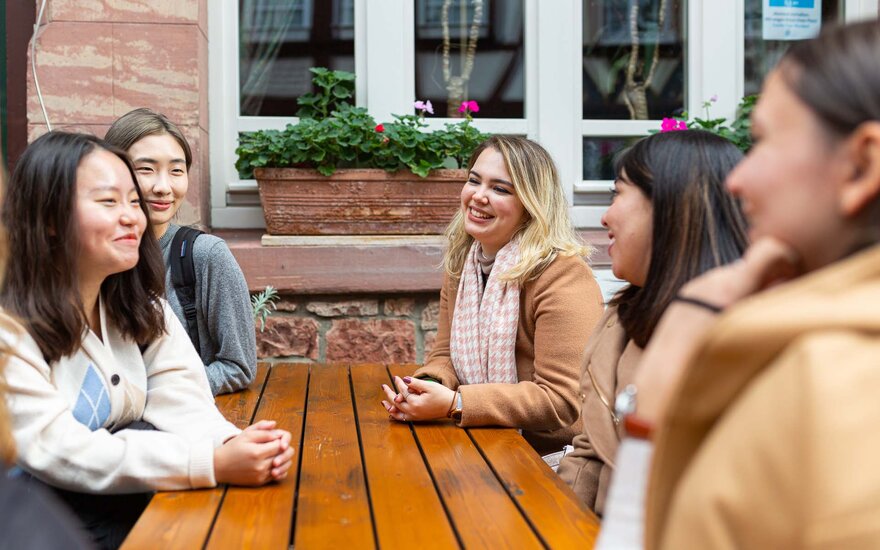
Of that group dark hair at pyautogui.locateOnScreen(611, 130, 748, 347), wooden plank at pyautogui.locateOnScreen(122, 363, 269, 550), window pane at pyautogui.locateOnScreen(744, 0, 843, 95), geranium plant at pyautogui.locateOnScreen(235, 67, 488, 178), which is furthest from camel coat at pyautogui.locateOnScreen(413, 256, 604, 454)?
window pane at pyautogui.locateOnScreen(744, 0, 843, 95)

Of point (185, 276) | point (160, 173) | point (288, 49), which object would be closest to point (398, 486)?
point (185, 276)

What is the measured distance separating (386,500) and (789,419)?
1.13 metres

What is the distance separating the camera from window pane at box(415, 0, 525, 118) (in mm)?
4832

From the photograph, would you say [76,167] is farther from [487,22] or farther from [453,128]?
[487,22]

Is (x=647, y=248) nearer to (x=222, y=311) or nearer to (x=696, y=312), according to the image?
(x=696, y=312)

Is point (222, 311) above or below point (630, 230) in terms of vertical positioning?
below

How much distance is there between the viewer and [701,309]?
3.38 ft

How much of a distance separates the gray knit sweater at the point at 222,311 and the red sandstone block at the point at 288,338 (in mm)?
1234

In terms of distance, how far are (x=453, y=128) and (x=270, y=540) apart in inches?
122

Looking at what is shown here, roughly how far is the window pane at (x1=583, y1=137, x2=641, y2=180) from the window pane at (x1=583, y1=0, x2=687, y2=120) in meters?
0.12

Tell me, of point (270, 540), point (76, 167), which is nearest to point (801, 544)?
point (270, 540)

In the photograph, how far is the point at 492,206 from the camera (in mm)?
3037

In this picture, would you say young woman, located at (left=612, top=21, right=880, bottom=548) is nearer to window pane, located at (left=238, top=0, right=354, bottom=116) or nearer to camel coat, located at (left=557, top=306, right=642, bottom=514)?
camel coat, located at (left=557, top=306, right=642, bottom=514)

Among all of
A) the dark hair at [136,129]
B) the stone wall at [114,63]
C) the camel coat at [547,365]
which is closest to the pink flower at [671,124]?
the camel coat at [547,365]
